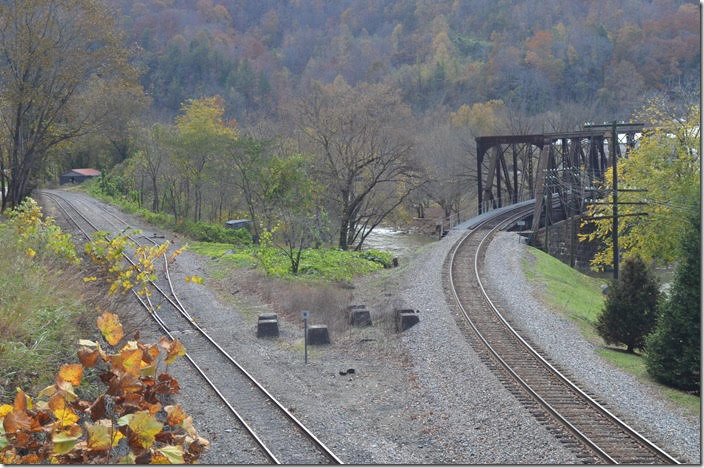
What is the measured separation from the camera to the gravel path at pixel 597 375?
38.1ft

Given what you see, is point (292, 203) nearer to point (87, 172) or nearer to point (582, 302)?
point (582, 302)

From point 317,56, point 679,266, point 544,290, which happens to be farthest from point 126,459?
point 317,56

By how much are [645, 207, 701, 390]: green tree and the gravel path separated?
68 cm

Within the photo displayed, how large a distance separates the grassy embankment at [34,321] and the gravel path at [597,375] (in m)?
9.12

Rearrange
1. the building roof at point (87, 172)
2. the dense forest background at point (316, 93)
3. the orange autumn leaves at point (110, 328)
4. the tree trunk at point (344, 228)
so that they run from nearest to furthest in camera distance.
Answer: the orange autumn leaves at point (110, 328) < the dense forest background at point (316, 93) < the tree trunk at point (344, 228) < the building roof at point (87, 172)

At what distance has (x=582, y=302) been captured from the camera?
26.1m

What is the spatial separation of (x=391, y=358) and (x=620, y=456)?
273 inches

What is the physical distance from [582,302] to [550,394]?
13366 millimetres

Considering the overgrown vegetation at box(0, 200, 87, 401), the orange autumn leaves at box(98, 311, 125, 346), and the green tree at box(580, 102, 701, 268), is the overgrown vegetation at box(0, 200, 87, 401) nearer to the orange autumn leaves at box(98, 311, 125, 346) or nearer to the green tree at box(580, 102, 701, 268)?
the orange autumn leaves at box(98, 311, 125, 346)

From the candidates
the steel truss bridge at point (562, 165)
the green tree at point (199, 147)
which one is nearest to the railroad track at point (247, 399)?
the green tree at point (199, 147)

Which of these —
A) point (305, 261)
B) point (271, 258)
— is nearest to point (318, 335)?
point (271, 258)

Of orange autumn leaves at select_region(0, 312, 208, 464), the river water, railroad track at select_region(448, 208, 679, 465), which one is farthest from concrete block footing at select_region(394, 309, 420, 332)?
the river water

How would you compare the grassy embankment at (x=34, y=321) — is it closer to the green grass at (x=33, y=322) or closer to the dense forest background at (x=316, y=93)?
the green grass at (x=33, y=322)

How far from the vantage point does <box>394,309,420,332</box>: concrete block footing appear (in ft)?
63.1
